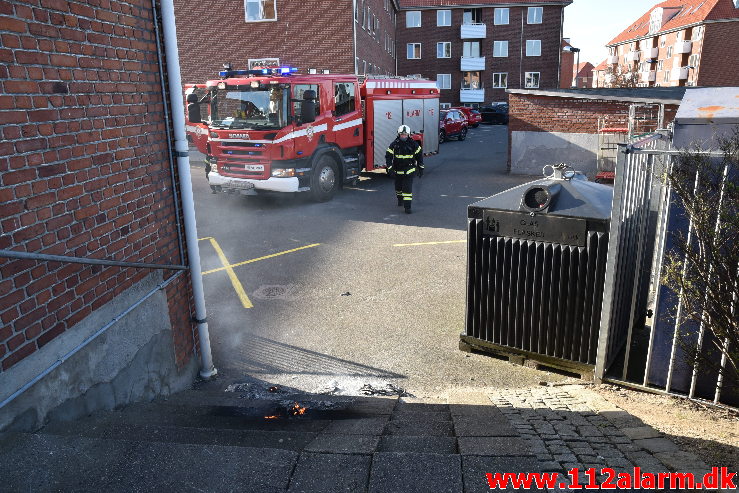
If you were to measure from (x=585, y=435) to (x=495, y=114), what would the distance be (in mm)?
40743

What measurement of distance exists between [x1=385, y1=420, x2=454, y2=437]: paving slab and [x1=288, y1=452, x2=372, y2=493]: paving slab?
812 mm

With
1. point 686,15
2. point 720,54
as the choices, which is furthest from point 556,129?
point 686,15

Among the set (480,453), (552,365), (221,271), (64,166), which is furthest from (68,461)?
(221,271)

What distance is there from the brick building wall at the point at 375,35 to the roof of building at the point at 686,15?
87.8ft

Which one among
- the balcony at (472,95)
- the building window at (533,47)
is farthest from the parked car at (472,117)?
the building window at (533,47)

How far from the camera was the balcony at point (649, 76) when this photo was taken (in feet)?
193

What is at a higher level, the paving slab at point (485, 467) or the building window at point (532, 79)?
the building window at point (532, 79)

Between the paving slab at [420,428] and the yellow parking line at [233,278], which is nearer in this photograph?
the paving slab at [420,428]

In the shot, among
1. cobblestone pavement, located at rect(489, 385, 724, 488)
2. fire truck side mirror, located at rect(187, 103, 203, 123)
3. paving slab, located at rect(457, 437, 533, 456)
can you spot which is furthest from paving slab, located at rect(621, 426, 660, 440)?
fire truck side mirror, located at rect(187, 103, 203, 123)

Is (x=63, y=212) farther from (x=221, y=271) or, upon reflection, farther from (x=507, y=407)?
(x=221, y=271)

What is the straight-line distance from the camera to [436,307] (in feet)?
22.7

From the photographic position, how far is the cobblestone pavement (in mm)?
3004

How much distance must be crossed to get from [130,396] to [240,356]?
65.4 inches

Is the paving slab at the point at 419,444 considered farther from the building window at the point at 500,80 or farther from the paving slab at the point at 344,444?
the building window at the point at 500,80
